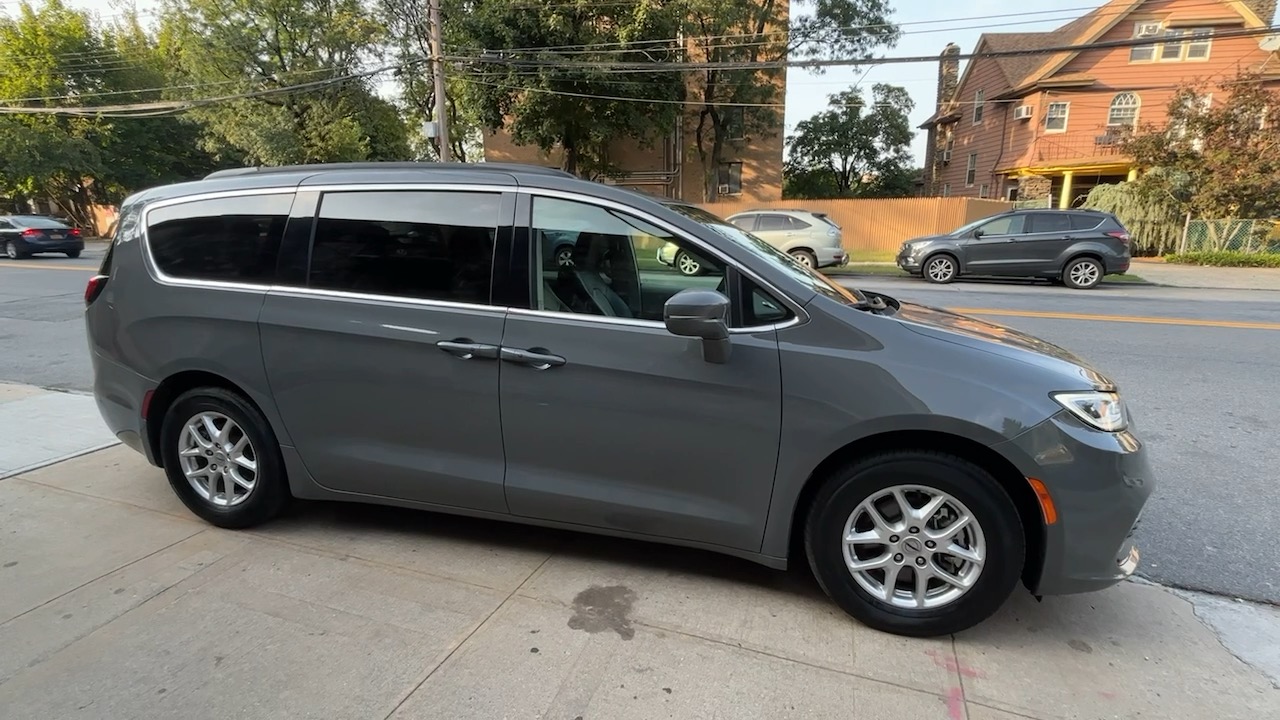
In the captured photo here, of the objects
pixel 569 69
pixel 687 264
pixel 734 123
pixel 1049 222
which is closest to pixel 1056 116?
pixel 734 123

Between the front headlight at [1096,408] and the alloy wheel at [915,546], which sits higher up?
the front headlight at [1096,408]

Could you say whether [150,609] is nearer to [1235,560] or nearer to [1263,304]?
[1235,560]

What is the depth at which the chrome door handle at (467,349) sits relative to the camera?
2.89m

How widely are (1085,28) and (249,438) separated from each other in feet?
119

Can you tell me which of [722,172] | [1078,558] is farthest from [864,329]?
[722,172]

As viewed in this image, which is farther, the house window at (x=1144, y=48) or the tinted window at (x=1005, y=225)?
the house window at (x=1144, y=48)

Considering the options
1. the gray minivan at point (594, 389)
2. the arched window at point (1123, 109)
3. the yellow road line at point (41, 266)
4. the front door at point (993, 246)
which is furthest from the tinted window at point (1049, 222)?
the yellow road line at point (41, 266)

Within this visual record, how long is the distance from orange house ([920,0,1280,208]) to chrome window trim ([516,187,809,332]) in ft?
87.4

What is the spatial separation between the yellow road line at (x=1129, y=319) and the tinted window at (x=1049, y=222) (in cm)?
532

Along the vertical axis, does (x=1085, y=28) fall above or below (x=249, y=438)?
above

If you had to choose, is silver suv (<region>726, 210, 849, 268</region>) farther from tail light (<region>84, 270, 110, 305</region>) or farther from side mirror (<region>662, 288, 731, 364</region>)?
side mirror (<region>662, 288, 731, 364</region>)

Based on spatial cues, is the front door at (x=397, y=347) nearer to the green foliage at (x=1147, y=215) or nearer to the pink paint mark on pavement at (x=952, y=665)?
the pink paint mark on pavement at (x=952, y=665)

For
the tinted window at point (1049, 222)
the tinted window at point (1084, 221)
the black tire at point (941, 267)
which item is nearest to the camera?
the tinted window at point (1084, 221)

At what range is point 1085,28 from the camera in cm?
2922
